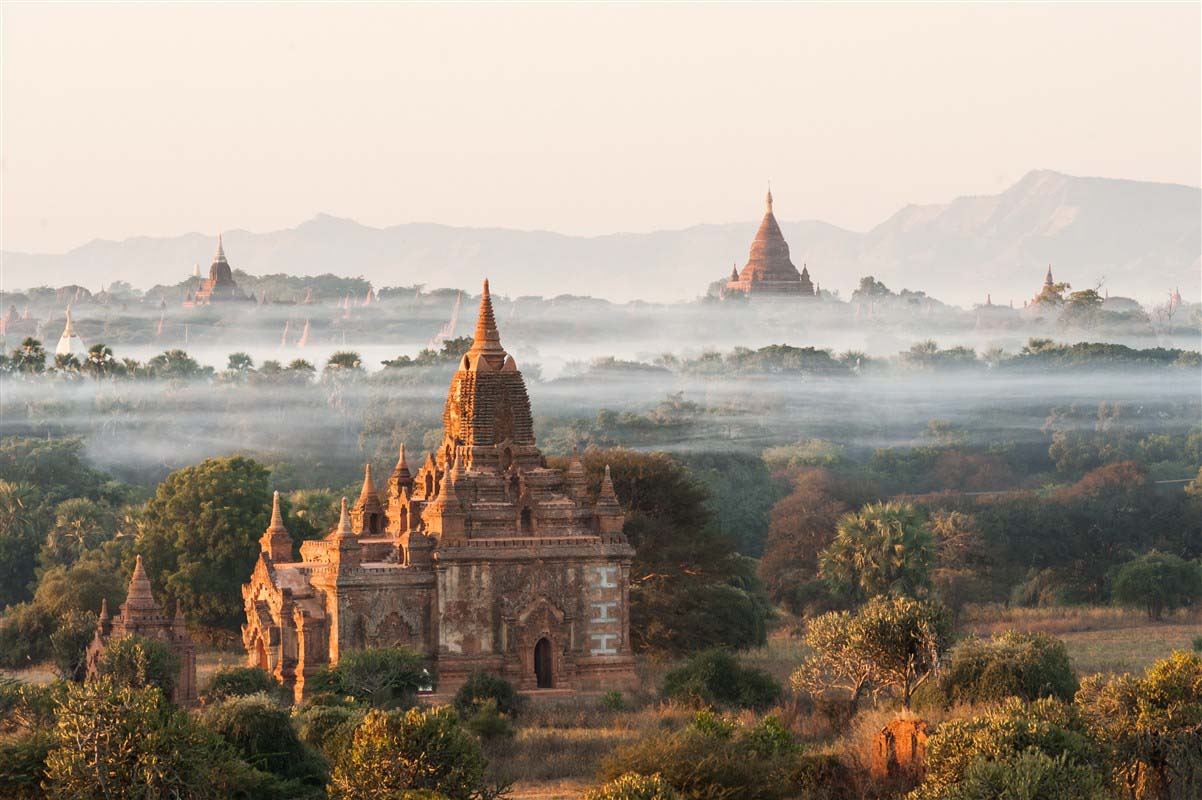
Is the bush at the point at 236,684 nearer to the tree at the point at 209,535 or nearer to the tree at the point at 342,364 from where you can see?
the tree at the point at 209,535

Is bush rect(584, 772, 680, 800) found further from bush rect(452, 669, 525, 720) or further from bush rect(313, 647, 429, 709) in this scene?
bush rect(452, 669, 525, 720)

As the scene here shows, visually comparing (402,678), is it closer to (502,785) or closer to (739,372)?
(502,785)

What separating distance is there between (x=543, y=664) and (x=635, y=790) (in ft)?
77.5

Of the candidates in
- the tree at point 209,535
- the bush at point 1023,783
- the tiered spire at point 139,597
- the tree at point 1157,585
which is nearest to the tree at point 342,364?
the tree at point 1157,585

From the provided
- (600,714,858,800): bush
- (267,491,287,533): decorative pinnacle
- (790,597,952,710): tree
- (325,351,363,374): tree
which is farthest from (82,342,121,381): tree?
(600,714,858,800): bush

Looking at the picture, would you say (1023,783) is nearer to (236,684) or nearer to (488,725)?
(488,725)

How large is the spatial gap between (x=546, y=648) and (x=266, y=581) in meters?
7.75

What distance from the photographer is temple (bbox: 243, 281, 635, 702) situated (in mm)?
62938

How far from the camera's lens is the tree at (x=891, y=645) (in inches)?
2269

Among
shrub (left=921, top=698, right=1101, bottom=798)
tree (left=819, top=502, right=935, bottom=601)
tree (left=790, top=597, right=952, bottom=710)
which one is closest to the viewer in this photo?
shrub (left=921, top=698, right=1101, bottom=798)

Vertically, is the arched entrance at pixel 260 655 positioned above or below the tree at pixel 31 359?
below

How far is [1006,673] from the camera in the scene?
55.2 meters

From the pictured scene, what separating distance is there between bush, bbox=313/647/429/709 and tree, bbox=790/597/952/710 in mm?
9462

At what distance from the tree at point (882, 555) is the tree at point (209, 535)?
17.9m
